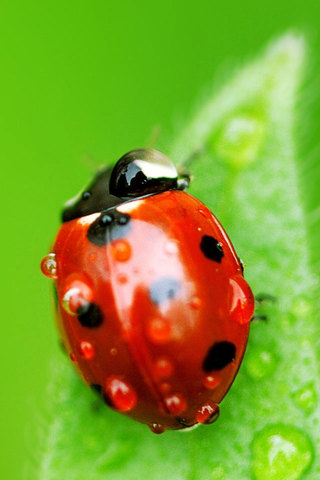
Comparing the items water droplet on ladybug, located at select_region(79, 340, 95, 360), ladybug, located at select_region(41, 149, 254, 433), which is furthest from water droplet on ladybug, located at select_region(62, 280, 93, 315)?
water droplet on ladybug, located at select_region(79, 340, 95, 360)

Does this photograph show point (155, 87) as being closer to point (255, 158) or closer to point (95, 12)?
point (95, 12)

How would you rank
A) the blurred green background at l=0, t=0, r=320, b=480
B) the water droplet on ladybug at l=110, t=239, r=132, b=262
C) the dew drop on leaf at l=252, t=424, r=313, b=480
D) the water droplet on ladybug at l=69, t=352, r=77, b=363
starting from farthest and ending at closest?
the blurred green background at l=0, t=0, r=320, b=480 → the water droplet on ladybug at l=69, t=352, r=77, b=363 → the water droplet on ladybug at l=110, t=239, r=132, b=262 → the dew drop on leaf at l=252, t=424, r=313, b=480

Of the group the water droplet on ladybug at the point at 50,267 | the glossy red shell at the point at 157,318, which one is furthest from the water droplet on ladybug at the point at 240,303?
the water droplet on ladybug at the point at 50,267

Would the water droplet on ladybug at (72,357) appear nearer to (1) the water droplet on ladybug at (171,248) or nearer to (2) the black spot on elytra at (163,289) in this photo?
(2) the black spot on elytra at (163,289)

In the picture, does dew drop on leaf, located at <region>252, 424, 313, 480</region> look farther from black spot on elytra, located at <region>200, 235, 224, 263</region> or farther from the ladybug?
black spot on elytra, located at <region>200, 235, 224, 263</region>

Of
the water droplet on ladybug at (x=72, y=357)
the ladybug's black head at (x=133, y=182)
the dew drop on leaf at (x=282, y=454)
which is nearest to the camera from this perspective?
the dew drop on leaf at (x=282, y=454)

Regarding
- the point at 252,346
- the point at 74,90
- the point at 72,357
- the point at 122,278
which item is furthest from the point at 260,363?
the point at 74,90
